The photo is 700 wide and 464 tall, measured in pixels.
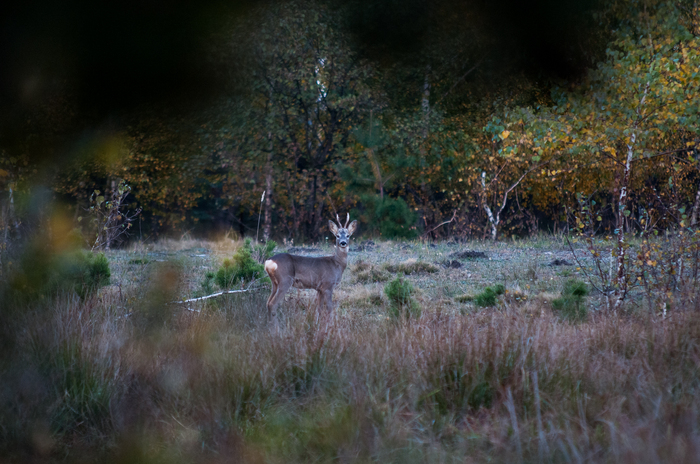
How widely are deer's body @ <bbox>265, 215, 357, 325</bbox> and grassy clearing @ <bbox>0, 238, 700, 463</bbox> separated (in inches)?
73.8

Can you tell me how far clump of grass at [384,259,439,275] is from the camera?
8.45m

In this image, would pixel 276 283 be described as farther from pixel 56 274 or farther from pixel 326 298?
pixel 56 274

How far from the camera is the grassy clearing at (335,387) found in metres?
2.40

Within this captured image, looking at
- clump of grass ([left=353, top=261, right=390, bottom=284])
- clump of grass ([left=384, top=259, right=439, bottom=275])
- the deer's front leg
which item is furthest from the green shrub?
clump of grass ([left=384, top=259, right=439, bottom=275])

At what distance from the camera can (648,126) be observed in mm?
6055

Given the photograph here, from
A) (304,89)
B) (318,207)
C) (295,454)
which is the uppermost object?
(304,89)

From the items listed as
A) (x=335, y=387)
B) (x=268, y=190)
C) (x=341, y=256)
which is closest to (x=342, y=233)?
(x=341, y=256)

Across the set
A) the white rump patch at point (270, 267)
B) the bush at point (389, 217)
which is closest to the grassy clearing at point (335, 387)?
the white rump patch at point (270, 267)

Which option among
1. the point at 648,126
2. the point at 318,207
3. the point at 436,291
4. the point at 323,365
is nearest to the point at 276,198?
the point at 318,207

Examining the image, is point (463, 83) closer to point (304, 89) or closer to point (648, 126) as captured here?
point (648, 126)

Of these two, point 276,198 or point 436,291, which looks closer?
point 436,291

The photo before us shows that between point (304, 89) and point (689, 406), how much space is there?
29.6ft

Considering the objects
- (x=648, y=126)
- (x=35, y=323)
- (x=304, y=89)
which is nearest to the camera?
(x=35, y=323)

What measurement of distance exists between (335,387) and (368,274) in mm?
5197
